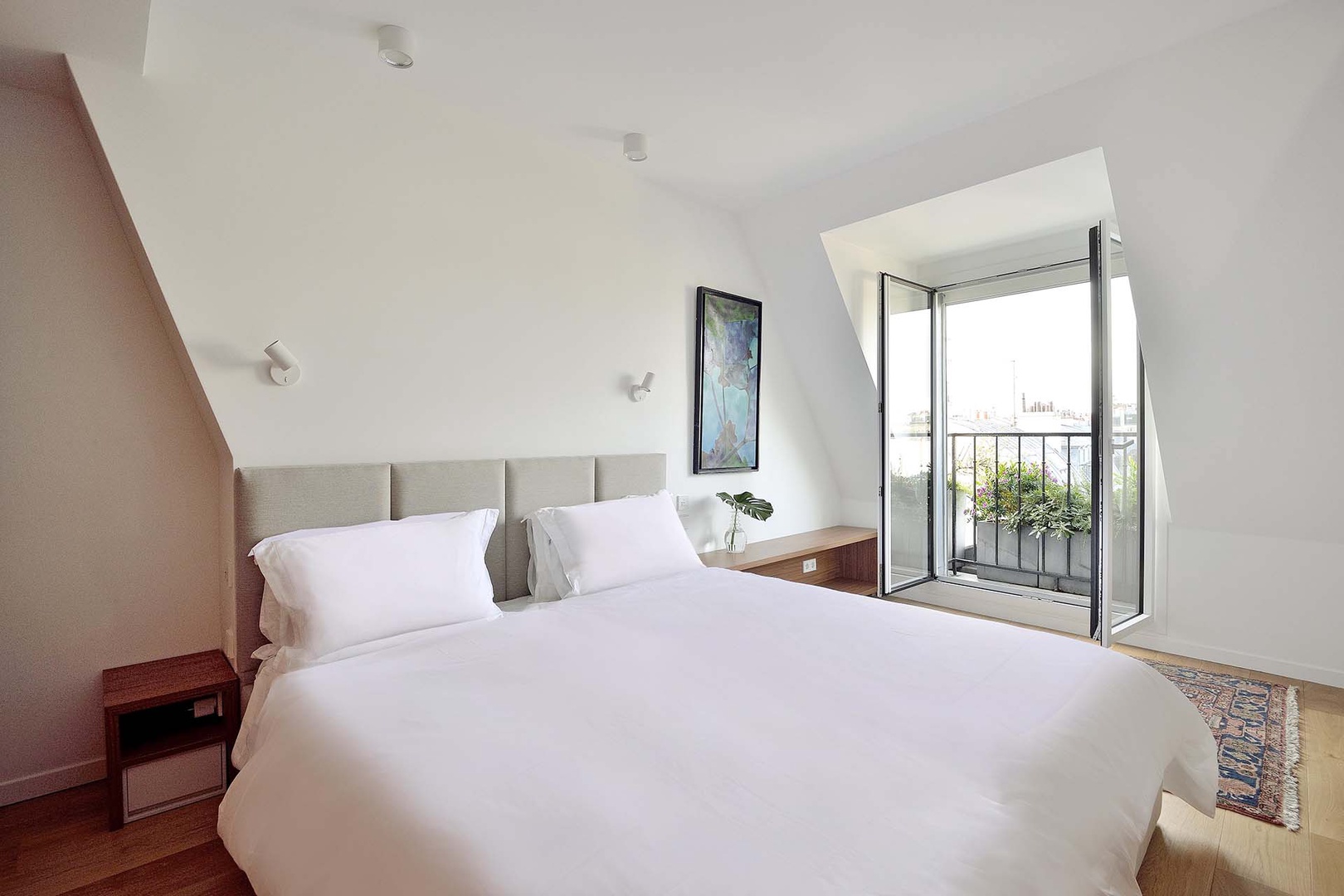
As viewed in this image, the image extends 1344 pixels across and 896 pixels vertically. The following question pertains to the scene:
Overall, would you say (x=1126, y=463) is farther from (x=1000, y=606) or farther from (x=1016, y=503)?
(x=1016, y=503)

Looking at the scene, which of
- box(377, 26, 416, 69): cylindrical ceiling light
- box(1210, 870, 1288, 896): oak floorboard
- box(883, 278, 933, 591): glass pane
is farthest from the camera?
box(883, 278, 933, 591): glass pane

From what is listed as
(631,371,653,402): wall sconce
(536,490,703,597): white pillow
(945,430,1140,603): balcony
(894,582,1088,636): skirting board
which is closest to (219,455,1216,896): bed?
(536,490,703,597): white pillow

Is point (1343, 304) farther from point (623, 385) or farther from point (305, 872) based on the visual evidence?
point (305, 872)

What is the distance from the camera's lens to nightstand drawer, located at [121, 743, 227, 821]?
1999 millimetres

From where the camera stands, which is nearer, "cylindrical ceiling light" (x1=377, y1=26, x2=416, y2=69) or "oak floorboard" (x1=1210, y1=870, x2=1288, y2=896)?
"oak floorboard" (x1=1210, y1=870, x2=1288, y2=896)

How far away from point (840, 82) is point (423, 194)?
1.70 m

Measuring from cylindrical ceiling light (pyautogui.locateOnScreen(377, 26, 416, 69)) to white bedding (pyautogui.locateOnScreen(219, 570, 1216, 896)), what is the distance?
1.93m

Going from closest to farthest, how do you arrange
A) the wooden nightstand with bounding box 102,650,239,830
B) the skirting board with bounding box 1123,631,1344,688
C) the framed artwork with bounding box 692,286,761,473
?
the wooden nightstand with bounding box 102,650,239,830
the skirting board with bounding box 1123,631,1344,688
the framed artwork with bounding box 692,286,761,473

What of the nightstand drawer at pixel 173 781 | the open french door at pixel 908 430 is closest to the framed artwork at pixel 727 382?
the open french door at pixel 908 430

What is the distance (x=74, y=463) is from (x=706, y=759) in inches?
88.2

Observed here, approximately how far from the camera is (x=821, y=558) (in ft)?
13.2

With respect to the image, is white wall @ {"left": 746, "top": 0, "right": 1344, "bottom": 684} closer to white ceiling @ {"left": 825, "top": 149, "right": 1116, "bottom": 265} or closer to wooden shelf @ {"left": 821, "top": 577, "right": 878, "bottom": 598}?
white ceiling @ {"left": 825, "top": 149, "right": 1116, "bottom": 265}

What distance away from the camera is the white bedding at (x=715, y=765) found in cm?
103

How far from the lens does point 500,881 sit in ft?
3.20
